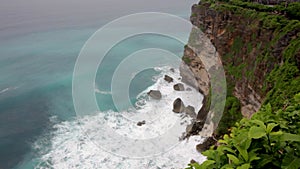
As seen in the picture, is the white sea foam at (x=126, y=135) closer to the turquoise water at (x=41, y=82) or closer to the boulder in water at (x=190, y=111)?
the boulder in water at (x=190, y=111)

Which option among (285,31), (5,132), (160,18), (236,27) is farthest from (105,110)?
(160,18)

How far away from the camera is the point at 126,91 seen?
28.3 meters

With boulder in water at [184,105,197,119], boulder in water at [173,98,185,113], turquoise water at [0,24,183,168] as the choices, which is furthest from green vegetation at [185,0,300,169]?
turquoise water at [0,24,183,168]

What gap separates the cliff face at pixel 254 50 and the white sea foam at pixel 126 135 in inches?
195

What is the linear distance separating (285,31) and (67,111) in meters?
19.0

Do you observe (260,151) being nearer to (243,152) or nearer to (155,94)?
(243,152)

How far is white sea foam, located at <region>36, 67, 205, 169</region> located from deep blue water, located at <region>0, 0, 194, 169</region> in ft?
5.90

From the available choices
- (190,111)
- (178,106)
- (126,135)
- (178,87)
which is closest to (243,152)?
(126,135)

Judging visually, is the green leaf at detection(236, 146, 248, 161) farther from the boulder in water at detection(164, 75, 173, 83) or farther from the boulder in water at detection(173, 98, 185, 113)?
the boulder in water at detection(164, 75, 173, 83)

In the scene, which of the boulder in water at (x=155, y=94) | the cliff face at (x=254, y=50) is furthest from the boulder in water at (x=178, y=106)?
the cliff face at (x=254, y=50)

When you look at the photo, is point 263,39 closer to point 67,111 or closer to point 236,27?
point 236,27

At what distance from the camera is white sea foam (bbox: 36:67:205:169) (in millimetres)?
17484

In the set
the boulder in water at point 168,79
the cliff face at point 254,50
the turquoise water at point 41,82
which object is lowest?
the turquoise water at point 41,82

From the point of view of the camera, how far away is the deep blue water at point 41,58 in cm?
Answer: 2258
